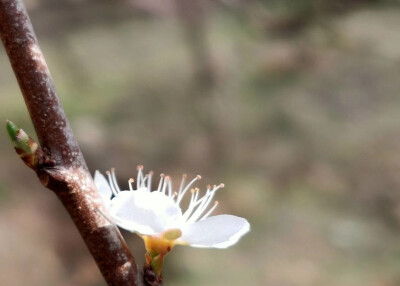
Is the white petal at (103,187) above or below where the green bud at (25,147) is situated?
above

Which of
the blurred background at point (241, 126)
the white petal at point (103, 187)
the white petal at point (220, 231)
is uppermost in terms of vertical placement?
the blurred background at point (241, 126)

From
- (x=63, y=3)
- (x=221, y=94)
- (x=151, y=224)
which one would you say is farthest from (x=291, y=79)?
(x=151, y=224)

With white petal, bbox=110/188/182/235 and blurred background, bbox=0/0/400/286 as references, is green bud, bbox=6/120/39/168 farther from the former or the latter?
blurred background, bbox=0/0/400/286

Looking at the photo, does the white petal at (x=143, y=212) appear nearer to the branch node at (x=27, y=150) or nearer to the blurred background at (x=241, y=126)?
the branch node at (x=27, y=150)

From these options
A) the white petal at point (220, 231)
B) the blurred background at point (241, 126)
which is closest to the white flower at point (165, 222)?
the white petal at point (220, 231)

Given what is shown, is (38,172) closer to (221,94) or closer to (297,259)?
(297,259)

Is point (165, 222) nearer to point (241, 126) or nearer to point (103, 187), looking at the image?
point (103, 187)
